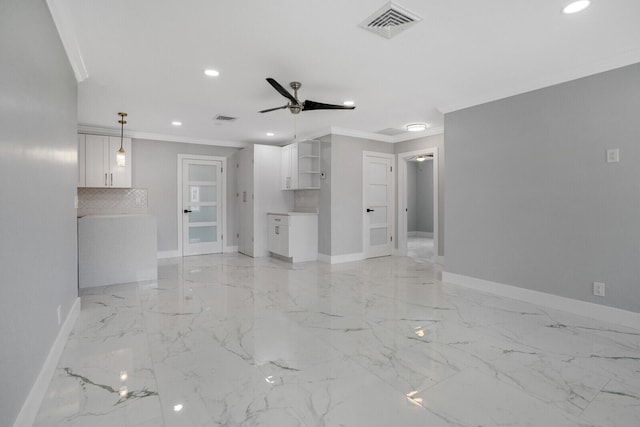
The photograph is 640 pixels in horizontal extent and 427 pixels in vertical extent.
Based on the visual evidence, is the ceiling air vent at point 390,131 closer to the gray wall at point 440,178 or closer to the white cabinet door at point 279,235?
the gray wall at point 440,178

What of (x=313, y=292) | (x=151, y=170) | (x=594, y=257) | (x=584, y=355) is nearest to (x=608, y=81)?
(x=594, y=257)

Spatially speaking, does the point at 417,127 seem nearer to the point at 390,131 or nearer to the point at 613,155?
the point at 390,131

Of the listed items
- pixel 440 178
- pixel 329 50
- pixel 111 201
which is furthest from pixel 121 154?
pixel 440 178

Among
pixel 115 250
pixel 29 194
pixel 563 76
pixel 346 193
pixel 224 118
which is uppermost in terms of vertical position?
pixel 224 118

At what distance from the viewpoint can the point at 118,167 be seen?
5688 mm

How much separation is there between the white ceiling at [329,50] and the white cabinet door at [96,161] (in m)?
1.06

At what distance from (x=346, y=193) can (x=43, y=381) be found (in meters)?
4.83

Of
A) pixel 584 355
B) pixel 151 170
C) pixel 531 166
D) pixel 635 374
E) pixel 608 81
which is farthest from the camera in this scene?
pixel 151 170

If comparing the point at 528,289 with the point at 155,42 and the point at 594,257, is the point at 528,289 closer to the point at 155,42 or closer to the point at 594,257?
the point at 594,257

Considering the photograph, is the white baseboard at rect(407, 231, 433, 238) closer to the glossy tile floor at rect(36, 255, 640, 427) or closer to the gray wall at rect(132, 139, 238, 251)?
the glossy tile floor at rect(36, 255, 640, 427)

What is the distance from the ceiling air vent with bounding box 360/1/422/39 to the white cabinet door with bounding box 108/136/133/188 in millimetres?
5002

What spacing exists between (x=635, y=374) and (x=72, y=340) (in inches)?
159

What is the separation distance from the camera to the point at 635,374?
212 centimetres

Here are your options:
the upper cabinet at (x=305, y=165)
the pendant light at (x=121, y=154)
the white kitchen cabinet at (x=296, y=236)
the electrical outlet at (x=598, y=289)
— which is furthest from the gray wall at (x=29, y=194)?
the electrical outlet at (x=598, y=289)
